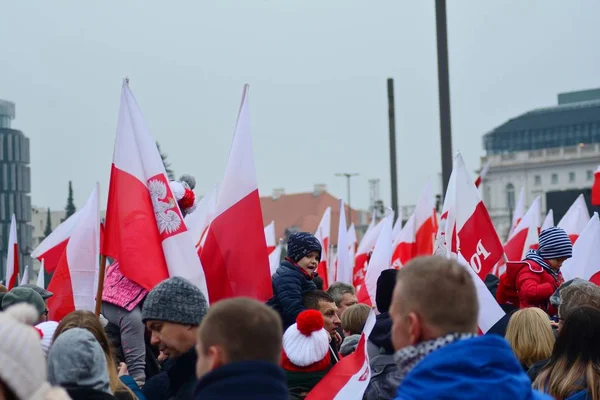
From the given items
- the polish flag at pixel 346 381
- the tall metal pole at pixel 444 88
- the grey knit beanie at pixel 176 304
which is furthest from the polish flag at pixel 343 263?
the grey knit beanie at pixel 176 304

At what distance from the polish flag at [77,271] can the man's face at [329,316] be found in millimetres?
1588

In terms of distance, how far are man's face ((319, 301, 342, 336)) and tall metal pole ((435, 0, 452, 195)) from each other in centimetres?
509

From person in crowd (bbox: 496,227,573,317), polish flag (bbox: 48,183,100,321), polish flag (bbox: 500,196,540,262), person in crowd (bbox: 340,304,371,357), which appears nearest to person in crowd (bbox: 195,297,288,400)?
person in crowd (bbox: 340,304,371,357)

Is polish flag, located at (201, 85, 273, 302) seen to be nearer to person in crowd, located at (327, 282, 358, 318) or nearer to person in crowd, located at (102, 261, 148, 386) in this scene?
person in crowd, located at (102, 261, 148, 386)

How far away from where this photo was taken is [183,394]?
4.59 metres

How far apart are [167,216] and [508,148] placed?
152 metres

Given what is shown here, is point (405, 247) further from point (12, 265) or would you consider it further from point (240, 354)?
point (240, 354)

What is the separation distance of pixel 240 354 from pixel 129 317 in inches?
126

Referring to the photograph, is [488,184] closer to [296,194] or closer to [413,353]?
[296,194]

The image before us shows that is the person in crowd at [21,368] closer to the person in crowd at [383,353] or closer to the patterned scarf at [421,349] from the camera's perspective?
the patterned scarf at [421,349]

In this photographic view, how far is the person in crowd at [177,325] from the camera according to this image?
15.2 feet

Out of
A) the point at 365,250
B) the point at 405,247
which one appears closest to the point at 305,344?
the point at 405,247

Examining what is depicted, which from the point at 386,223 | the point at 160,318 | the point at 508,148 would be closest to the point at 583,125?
the point at 508,148

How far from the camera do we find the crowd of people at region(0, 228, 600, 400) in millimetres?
3262
